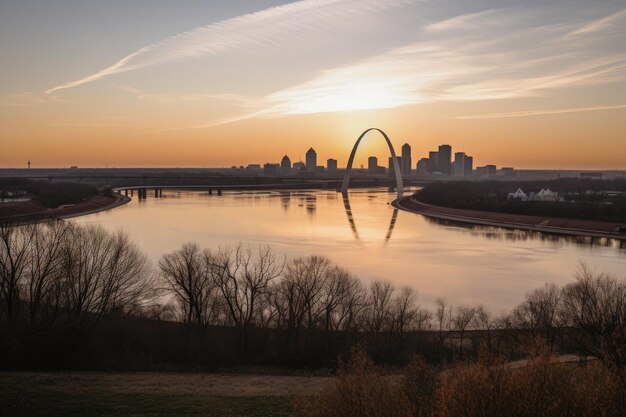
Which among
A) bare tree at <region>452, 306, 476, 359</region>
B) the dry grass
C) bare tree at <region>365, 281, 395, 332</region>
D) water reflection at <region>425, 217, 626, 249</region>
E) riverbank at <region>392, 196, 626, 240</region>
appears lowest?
bare tree at <region>452, 306, 476, 359</region>

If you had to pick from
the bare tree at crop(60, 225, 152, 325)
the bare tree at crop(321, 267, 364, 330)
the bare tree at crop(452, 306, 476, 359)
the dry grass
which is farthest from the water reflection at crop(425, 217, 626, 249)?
the dry grass

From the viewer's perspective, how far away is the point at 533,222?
126 ft

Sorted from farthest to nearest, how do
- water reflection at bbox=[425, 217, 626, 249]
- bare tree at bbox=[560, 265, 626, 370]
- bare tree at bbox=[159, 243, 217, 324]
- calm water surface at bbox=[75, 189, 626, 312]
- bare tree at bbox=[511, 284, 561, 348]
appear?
water reflection at bbox=[425, 217, 626, 249] < calm water surface at bbox=[75, 189, 626, 312] < bare tree at bbox=[159, 243, 217, 324] < bare tree at bbox=[511, 284, 561, 348] < bare tree at bbox=[560, 265, 626, 370]

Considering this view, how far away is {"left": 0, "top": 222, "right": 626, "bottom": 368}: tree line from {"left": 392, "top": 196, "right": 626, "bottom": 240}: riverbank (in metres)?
21.1

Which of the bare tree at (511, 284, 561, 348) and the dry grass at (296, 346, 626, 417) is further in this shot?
the bare tree at (511, 284, 561, 348)

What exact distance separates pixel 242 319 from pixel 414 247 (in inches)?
617

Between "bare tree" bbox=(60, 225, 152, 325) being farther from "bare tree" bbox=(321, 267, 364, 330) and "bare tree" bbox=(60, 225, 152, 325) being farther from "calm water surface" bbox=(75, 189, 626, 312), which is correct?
"calm water surface" bbox=(75, 189, 626, 312)

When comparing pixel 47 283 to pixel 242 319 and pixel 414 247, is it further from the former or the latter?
pixel 414 247

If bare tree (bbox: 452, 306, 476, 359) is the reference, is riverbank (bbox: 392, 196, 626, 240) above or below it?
above

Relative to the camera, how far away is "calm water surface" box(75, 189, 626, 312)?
61.0 ft

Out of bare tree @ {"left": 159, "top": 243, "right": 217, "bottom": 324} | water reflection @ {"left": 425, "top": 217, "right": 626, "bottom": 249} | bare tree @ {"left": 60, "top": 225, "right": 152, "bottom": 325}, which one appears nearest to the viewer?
bare tree @ {"left": 60, "top": 225, "right": 152, "bottom": 325}

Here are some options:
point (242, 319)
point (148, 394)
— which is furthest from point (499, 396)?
point (242, 319)

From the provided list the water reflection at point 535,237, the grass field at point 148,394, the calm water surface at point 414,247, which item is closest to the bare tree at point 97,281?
the grass field at point 148,394

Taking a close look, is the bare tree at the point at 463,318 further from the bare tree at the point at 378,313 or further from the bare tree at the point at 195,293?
the bare tree at the point at 195,293
